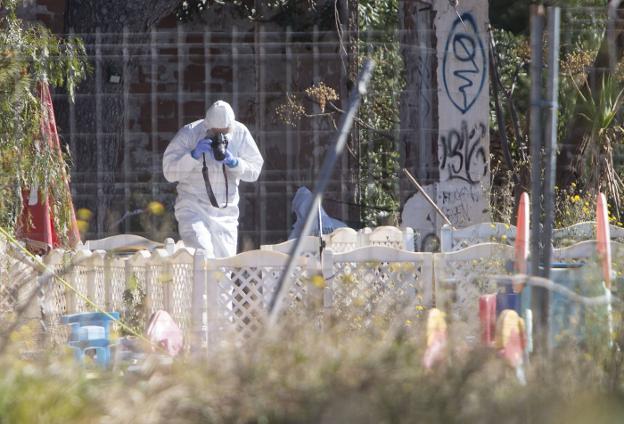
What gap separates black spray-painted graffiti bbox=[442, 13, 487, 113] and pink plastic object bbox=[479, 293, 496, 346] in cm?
543

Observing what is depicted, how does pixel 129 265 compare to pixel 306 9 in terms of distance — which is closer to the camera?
pixel 129 265

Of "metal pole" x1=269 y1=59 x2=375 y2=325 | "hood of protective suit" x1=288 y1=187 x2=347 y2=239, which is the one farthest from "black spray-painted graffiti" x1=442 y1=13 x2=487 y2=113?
"metal pole" x1=269 y1=59 x2=375 y2=325

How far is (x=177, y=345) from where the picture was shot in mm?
5824

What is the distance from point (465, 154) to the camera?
1079 cm

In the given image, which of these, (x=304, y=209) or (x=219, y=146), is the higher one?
(x=219, y=146)

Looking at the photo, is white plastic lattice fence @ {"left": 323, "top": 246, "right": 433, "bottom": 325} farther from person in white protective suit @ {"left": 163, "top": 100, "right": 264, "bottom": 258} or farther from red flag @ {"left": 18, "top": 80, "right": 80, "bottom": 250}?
red flag @ {"left": 18, "top": 80, "right": 80, "bottom": 250}

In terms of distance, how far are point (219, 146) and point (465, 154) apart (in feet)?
8.07

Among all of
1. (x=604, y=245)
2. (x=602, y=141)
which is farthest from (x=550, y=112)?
(x=602, y=141)

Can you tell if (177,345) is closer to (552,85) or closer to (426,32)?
(552,85)

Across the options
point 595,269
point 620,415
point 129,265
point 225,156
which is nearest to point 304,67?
point 225,156

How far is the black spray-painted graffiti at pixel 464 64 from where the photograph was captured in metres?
10.6

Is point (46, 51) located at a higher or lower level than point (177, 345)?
higher

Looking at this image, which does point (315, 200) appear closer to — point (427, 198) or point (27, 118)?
point (27, 118)

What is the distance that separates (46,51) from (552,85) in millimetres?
4916
